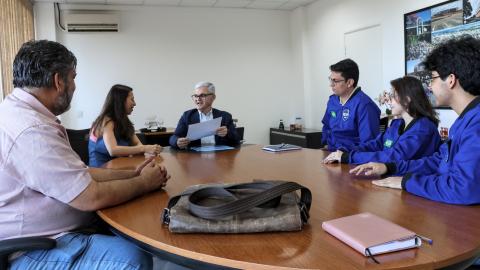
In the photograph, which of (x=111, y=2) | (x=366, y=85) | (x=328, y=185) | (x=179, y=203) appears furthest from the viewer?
(x=111, y=2)

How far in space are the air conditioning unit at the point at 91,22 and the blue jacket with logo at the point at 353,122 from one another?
425 cm

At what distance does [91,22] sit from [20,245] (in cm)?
541

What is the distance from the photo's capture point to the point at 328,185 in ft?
5.46

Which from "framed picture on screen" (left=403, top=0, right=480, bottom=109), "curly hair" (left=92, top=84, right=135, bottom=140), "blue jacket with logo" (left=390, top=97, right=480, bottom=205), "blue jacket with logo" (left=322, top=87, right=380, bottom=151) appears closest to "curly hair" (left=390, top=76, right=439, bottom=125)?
"blue jacket with logo" (left=390, top=97, right=480, bottom=205)

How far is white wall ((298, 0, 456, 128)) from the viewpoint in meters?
4.84

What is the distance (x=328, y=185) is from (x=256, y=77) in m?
5.59

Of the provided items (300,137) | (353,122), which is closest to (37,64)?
(353,122)

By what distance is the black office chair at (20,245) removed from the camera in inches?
46.9

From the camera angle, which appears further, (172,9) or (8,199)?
(172,9)

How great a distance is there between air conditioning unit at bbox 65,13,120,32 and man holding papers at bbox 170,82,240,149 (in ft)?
11.2

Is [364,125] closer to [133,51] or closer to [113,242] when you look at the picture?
[113,242]

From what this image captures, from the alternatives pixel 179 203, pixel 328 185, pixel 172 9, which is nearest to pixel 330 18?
pixel 172 9

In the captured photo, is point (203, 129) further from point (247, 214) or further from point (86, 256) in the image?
point (247, 214)

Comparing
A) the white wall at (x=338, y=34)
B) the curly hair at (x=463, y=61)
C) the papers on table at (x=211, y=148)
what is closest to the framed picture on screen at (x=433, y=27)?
the white wall at (x=338, y=34)
